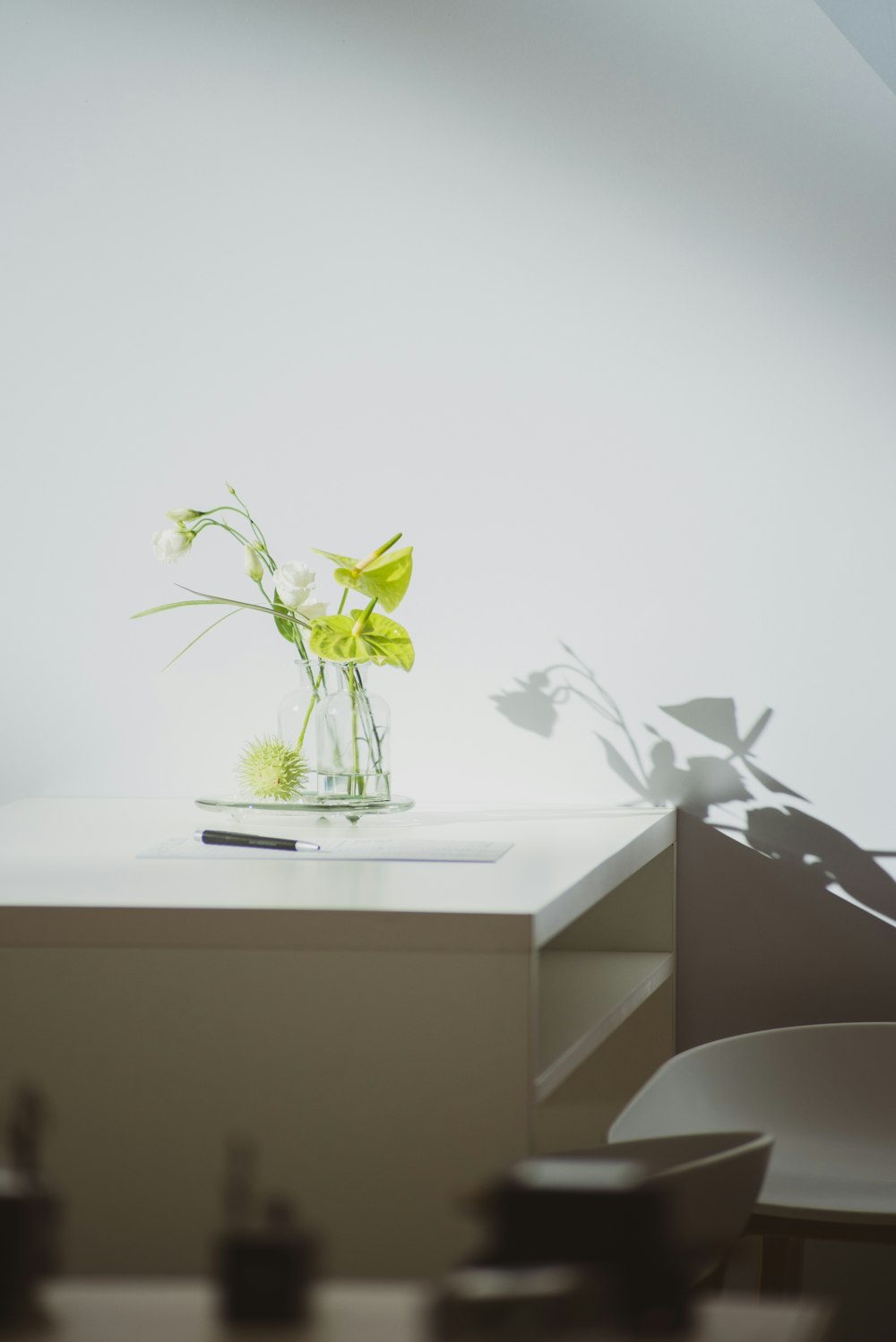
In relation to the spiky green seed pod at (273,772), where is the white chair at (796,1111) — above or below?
below

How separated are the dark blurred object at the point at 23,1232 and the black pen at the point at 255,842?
681mm

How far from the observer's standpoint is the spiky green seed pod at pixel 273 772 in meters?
1.63

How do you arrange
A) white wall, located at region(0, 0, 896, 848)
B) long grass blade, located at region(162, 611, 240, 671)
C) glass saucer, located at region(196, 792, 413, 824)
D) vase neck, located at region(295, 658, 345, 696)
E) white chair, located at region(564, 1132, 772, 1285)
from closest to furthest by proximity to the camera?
white chair, located at region(564, 1132, 772, 1285)
glass saucer, located at region(196, 792, 413, 824)
vase neck, located at region(295, 658, 345, 696)
white wall, located at region(0, 0, 896, 848)
long grass blade, located at region(162, 611, 240, 671)

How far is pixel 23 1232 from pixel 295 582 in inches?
46.2

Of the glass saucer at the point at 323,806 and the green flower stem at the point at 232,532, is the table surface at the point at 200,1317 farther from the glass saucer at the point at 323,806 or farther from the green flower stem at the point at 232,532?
the green flower stem at the point at 232,532

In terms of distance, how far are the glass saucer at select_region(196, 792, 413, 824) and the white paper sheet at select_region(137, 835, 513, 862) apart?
0.17 m

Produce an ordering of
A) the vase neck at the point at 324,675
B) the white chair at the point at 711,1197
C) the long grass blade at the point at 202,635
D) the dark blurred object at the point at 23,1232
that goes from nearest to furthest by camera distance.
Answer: the dark blurred object at the point at 23,1232, the white chair at the point at 711,1197, the vase neck at the point at 324,675, the long grass blade at the point at 202,635

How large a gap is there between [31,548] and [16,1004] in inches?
45.9

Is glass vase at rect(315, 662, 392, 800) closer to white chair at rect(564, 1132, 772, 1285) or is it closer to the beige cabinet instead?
the beige cabinet

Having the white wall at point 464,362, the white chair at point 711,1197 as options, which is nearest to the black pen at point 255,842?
the white chair at point 711,1197

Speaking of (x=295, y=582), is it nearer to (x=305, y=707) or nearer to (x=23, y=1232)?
(x=305, y=707)

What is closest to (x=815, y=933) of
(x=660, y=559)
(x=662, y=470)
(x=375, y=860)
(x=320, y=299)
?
(x=660, y=559)

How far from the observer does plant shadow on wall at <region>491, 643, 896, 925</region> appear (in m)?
1.79

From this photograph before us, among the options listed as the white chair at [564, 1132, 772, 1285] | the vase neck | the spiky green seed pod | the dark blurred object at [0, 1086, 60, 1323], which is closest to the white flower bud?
the vase neck
